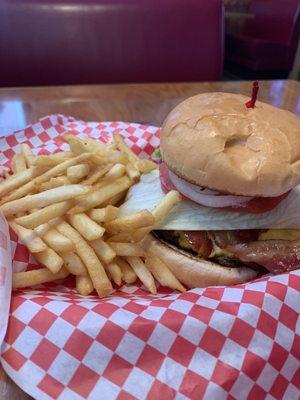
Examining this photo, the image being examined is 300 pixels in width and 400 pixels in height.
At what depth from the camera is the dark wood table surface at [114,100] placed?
251 cm

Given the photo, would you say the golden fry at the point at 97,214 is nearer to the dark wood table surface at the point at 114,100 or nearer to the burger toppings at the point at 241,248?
the burger toppings at the point at 241,248

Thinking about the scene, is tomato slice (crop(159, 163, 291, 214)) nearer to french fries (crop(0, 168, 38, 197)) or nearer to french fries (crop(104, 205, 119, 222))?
french fries (crop(104, 205, 119, 222))

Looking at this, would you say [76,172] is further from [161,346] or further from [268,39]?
[268,39]

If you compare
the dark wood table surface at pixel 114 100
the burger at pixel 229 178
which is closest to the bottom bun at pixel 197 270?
the burger at pixel 229 178

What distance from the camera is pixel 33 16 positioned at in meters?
2.90

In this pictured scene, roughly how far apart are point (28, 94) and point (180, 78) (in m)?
1.24

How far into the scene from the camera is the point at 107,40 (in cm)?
306

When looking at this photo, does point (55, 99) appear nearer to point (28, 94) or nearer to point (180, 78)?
point (28, 94)

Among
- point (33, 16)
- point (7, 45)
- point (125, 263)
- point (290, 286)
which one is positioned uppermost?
point (33, 16)

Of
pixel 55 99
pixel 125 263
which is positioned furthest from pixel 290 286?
pixel 55 99

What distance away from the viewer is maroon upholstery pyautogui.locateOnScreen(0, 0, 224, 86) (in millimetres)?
2941

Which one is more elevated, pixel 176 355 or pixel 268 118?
pixel 268 118

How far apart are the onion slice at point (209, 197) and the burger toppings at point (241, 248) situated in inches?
4.7

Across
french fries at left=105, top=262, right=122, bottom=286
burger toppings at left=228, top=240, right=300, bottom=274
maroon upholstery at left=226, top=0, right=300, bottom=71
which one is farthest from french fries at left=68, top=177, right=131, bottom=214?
maroon upholstery at left=226, top=0, right=300, bottom=71
